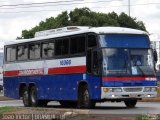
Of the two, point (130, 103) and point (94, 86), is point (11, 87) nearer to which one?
point (130, 103)

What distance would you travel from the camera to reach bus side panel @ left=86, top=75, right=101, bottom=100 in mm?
25625

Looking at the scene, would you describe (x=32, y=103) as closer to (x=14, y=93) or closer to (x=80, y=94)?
(x=14, y=93)

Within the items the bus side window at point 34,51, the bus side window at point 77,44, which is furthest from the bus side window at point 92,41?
the bus side window at point 34,51

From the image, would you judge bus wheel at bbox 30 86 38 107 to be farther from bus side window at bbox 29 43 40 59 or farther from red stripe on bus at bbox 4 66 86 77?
bus side window at bbox 29 43 40 59

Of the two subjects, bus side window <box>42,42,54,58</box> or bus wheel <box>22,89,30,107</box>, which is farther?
bus wheel <box>22,89,30,107</box>

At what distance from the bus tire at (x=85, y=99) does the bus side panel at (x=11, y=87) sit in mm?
6558

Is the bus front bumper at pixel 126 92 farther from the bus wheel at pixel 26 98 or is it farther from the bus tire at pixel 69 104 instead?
the bus wheel at pixel 26 98

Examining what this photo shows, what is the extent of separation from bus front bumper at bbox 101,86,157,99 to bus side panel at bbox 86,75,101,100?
0.20m

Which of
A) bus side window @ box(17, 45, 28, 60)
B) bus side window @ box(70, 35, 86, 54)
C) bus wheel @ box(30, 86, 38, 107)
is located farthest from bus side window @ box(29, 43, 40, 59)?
bus side window @ box(70, 35, 86, 54)

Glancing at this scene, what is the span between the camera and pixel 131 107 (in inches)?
1101

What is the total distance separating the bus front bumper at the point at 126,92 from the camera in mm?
25531

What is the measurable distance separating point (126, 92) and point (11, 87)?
378 inches

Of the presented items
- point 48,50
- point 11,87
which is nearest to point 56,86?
point 48,50

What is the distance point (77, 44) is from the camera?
2722cm
